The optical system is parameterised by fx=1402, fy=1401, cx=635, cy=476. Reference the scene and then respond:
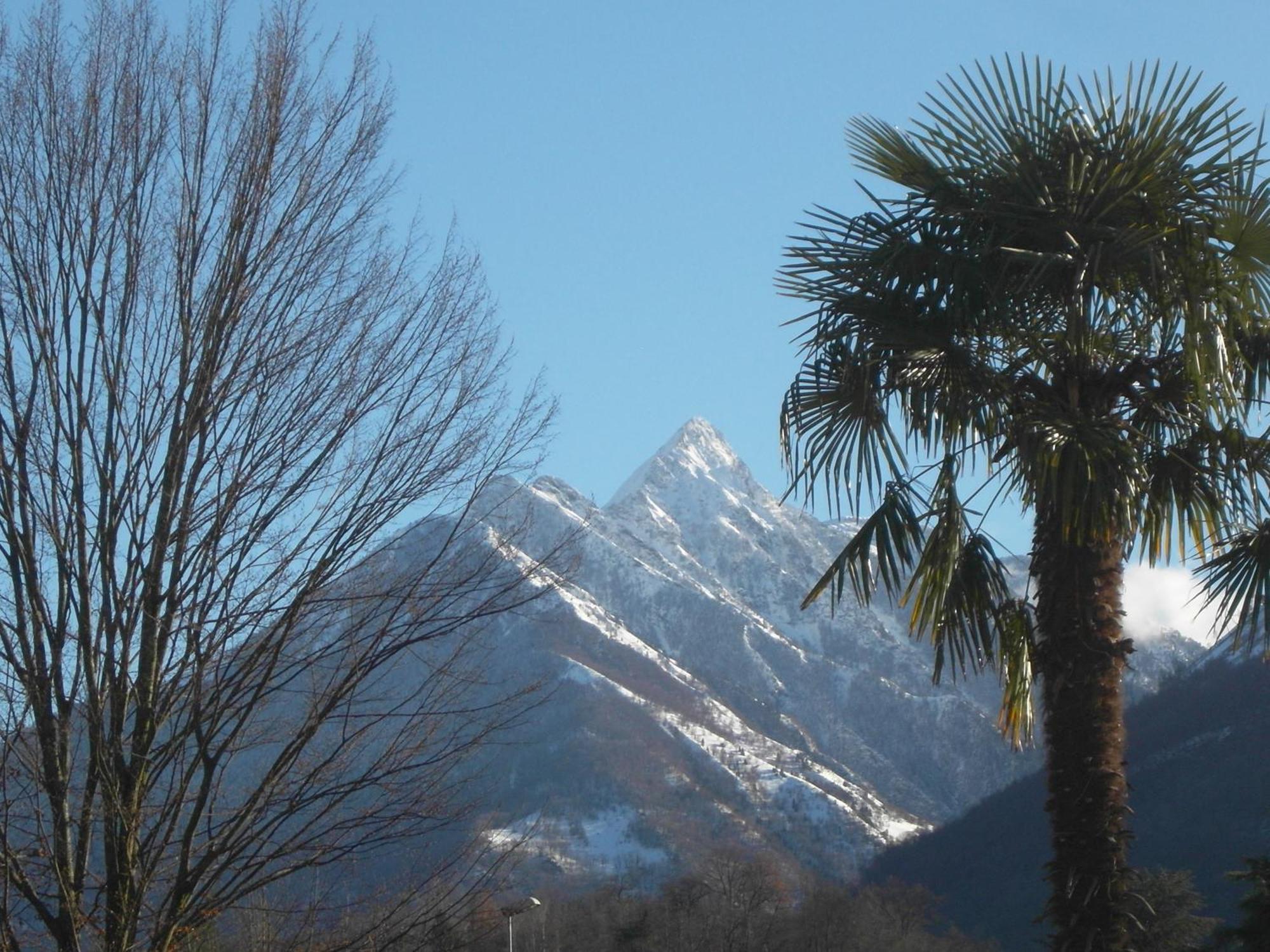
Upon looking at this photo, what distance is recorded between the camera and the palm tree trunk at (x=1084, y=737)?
5.68m

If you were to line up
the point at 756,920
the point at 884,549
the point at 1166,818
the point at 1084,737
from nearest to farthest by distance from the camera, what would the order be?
the point at 1084,737 → the point at 884,549 → the point at 756,920 → the point at 1166,818

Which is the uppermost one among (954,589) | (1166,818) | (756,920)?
(1166,818)

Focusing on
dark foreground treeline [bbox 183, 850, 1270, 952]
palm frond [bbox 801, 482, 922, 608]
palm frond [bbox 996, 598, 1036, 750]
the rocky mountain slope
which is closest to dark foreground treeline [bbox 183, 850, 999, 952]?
dark foreground treeline [bbox 183, 850, 1270, 952]

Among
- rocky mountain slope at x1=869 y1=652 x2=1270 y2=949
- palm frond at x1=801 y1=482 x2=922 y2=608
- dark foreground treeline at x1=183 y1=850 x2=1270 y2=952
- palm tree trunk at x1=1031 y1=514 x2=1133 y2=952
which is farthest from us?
rocky mountain slope at x1=869 y1=652 x2=1270 y2=949

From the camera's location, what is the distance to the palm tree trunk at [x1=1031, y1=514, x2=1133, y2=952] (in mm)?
5684

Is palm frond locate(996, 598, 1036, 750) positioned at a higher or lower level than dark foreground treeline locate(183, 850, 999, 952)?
lower

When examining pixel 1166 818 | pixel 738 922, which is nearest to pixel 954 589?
pixel 738 922

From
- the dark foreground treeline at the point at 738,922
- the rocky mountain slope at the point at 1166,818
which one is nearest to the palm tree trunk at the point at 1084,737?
the dark foreground treeline at the point at 738,922

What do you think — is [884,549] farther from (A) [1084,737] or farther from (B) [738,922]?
(B) [738,922]

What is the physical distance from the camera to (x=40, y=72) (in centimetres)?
590

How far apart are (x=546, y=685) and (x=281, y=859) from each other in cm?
143

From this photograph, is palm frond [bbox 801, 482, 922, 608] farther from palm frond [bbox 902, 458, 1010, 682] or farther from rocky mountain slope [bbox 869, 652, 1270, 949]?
rocky mountain slope [bbox 869, 652, 1270, 949]

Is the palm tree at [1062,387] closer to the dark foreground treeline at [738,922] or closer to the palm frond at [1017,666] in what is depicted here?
the palm frond at [1017,666]

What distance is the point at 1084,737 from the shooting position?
5848mm
